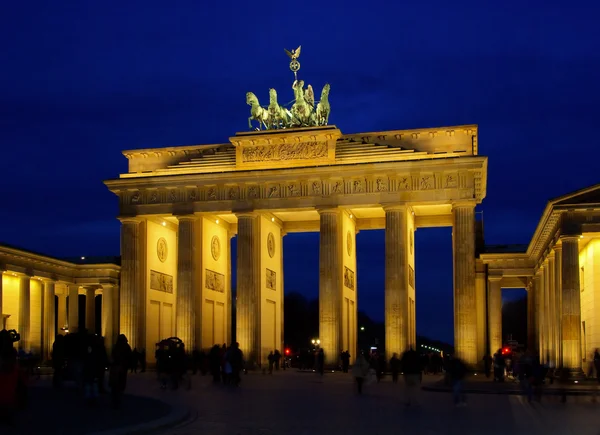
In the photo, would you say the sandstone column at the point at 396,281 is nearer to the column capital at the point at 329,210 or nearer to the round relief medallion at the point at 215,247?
the column capital at the point at 329,210

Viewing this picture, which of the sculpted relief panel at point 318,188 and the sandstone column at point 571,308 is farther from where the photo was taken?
the sculpted relief panel at point 318,188

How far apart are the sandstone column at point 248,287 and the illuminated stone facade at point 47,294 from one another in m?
11.4

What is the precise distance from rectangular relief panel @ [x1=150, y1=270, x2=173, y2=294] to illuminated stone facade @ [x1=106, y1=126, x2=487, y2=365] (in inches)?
5.6

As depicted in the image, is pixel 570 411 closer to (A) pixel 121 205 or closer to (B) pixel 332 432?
(B) pixel 332 432

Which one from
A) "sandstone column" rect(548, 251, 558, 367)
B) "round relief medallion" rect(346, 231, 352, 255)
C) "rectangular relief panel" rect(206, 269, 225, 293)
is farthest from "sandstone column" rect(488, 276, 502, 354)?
"rectangular relief panel" rect(206, 269, 225, 293)

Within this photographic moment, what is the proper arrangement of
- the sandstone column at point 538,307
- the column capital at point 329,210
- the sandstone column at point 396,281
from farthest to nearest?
the column capital at point 329,210 < the sandstone column at point 538,307 < the sandstone column at point 396,281

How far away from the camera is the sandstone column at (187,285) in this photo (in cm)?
6153

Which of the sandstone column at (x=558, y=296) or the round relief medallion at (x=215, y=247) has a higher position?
the round relief medallion at (x=215, y=247)

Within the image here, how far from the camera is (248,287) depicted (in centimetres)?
6072

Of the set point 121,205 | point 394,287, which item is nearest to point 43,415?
point 394,287

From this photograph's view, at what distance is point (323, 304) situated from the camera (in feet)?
194

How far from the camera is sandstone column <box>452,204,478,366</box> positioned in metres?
56.7

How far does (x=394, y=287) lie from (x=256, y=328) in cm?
932

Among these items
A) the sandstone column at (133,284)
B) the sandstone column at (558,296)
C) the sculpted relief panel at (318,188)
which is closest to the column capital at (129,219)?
the sandstone column at (133,284)
